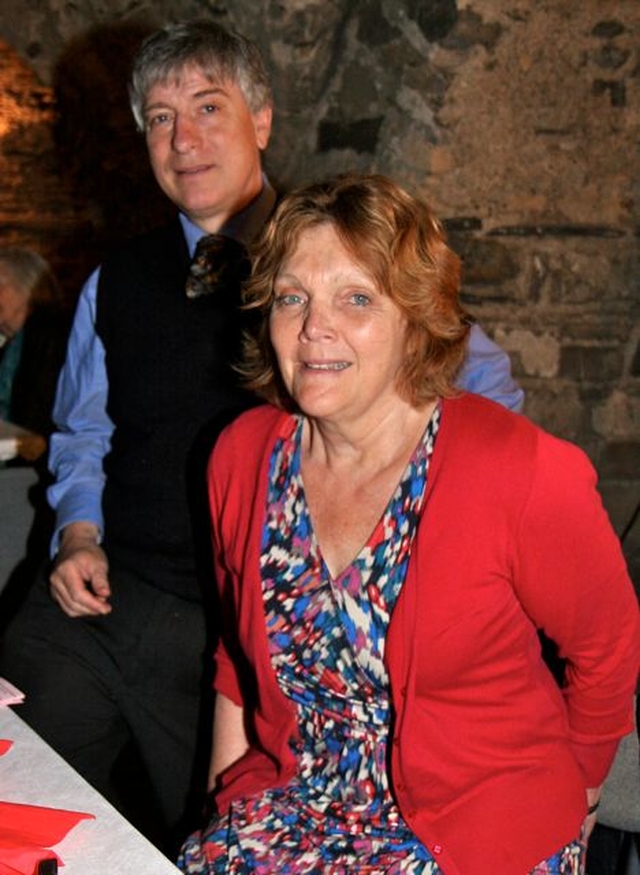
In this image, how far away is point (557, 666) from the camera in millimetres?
2053

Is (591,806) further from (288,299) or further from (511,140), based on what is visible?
(511,140)

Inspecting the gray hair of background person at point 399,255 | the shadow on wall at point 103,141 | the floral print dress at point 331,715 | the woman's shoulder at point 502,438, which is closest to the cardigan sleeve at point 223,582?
the floral print dress at point 331,715

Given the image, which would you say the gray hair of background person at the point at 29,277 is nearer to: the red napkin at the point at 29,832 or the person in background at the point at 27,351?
the person in background at the point at 27,351

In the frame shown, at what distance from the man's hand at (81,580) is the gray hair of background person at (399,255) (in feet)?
2.27

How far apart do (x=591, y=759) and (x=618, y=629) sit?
0.67 feet

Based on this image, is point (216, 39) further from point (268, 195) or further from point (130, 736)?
point (130, 736)

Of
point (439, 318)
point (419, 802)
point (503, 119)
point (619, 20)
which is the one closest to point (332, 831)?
point (419, 802)

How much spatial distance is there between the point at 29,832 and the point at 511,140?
299cm

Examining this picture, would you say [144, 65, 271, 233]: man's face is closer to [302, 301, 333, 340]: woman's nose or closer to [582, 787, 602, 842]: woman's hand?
[302, 301, 333, 340]: woman's nose

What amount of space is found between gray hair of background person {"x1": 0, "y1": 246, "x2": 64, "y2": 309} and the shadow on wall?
879mm

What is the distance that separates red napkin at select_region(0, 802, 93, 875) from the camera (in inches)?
47.4

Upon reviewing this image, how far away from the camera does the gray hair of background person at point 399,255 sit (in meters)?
1.62

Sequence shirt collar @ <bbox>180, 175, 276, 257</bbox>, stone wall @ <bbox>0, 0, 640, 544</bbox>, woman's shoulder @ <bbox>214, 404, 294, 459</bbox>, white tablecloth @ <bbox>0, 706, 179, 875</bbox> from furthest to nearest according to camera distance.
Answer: stone wall @ <bbox>0, 0, 640, 544</bbox> < shirt collar @ <bbox>180, 175, 276, 257</bbox> < woman's shoulder @ <bbox>214, 404, 294, 459</bbox> < white tablecloth @ <bbox>0, 706, 179, 875</bbox>

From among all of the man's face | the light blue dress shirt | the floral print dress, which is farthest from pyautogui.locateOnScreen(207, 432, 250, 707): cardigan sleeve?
the man's face
